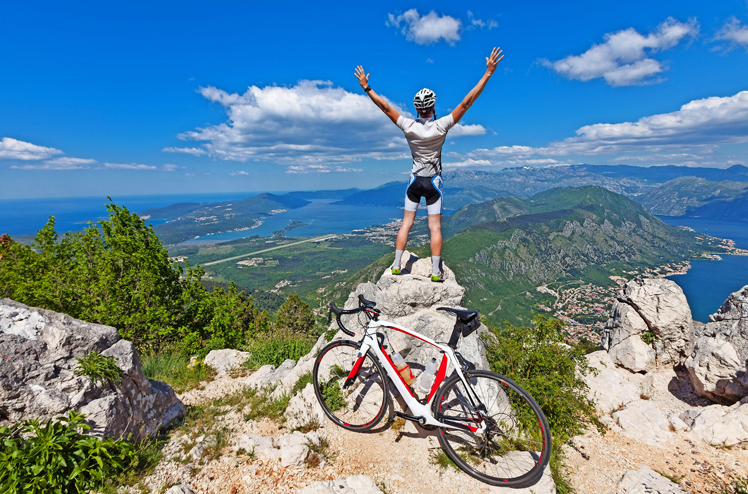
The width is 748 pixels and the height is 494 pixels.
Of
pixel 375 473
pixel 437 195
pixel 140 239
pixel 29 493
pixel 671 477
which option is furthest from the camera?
pixel 140 239

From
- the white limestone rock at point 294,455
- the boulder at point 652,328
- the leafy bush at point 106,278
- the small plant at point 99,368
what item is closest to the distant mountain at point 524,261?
the boulder at point 652,328

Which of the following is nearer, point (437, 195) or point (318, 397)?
point (318, 397)

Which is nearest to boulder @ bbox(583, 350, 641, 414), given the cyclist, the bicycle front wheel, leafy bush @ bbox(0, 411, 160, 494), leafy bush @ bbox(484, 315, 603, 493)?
leafy bush @ bbox(484, 315, 603, 493)

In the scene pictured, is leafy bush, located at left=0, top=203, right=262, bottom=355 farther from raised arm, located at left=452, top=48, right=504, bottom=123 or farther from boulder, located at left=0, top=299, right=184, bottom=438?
raised arm, located at left=452, top=48, right=504, bottom=123

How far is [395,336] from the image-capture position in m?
7.05

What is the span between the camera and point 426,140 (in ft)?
19.3

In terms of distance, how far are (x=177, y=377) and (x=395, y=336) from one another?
6.22m

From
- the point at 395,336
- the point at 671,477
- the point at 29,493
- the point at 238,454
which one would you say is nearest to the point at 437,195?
the point at 395,336

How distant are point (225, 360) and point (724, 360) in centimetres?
1395

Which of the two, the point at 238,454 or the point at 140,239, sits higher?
the point at 140,239

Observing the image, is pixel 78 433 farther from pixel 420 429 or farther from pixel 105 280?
pixel 105 280

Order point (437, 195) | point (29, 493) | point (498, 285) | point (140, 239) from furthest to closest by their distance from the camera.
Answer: point (498, 285) → point (140, 239) → point (437, 195) → point (29, 493)

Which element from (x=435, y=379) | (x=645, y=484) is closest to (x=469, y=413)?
(x=435, y=379)

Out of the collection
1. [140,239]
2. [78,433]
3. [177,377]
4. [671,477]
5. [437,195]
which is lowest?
[671,477]
